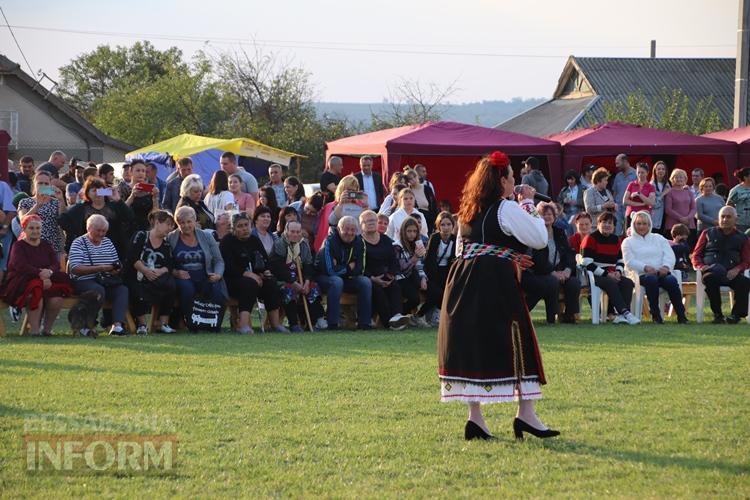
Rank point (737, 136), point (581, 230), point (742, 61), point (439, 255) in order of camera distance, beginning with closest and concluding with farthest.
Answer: point (439, 255) → point (581, 230) → point (737, 136) → point (742, 61)

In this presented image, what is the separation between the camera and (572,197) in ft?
61.7

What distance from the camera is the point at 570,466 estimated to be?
588 cm

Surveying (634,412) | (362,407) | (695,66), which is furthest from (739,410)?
(695,66)

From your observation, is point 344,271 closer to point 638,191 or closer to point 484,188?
point 638,191

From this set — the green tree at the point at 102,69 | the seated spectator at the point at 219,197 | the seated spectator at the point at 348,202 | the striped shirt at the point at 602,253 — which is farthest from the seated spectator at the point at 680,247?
the green tree at the point at 102,69

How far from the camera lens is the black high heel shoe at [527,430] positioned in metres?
6.54

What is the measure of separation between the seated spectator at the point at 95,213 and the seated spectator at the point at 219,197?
1.51 meters

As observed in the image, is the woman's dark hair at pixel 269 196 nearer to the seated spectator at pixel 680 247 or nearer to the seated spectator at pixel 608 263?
the seated spectator at pixel 608 263

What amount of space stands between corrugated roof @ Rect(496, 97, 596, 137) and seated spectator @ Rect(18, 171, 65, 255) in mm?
29872

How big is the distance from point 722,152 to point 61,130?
27.5 meters

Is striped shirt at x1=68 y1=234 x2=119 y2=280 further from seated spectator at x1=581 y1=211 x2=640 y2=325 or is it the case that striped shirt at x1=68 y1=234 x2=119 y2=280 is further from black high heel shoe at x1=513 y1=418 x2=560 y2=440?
black high heel shoe at x1=513 y1=418 x2=560 y2=440

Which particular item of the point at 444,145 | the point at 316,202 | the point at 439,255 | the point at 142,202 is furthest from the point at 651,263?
the point at 444,145

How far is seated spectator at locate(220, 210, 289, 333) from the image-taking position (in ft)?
41.9

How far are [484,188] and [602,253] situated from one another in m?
7.61
